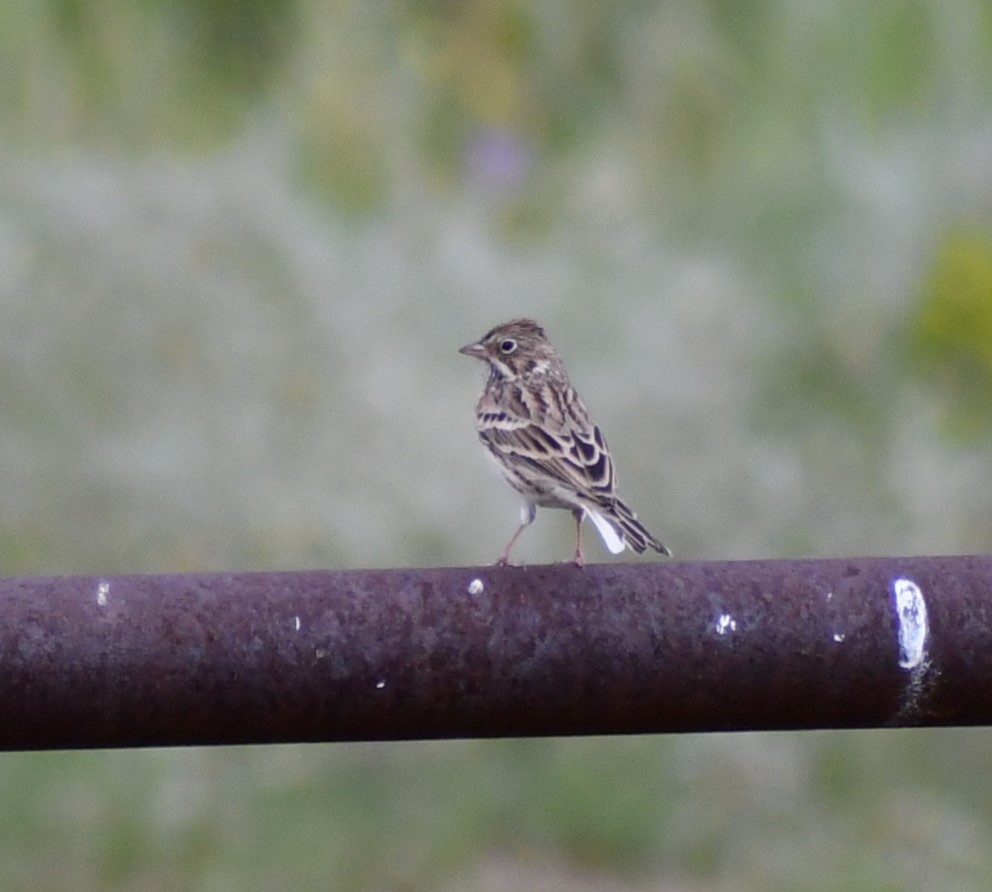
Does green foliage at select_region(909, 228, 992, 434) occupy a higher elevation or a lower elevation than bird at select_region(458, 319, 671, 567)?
higher

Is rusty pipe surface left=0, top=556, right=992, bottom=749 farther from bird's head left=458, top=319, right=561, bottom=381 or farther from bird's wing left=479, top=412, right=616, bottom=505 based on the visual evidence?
bird's head left=458, top=319, right=561, bottom=381

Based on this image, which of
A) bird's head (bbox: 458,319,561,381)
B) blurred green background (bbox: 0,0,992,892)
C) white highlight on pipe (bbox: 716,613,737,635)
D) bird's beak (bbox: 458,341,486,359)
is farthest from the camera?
blurred green background (bbox: 0,0,992,892)

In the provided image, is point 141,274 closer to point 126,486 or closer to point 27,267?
point 27,267

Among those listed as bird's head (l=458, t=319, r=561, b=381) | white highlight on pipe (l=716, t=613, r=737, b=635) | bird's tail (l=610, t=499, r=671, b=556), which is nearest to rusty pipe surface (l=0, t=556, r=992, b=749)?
white highlight on pipe (l=716, t=613, r=737, b=635)

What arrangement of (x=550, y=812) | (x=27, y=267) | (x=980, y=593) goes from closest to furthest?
(x=980, y=593) < (x=550, y=812) < (x=27, y=267)

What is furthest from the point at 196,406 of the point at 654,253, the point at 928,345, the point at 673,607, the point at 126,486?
the point at 673,607

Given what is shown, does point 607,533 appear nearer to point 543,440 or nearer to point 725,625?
point 543,440

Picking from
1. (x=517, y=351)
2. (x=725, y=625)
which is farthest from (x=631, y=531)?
(x=725, y=625)
